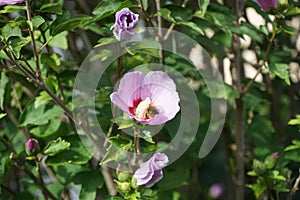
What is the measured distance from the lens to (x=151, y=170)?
1.13 m

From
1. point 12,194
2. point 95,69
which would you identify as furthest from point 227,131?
point 12,194

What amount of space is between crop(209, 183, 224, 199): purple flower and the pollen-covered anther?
1585 mm

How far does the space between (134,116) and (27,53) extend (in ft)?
1.86

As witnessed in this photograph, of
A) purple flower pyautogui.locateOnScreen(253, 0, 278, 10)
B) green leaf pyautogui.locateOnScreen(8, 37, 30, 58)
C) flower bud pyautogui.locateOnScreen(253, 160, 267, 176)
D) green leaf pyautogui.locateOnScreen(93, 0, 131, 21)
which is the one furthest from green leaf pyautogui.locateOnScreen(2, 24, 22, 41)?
flower bud pyautogui.locateOnScreen(253, 160, 267, 176)

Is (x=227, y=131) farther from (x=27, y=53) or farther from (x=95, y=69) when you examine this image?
(x=27, y=53)

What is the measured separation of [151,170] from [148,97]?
0.47 ft

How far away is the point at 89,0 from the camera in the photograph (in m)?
1.85

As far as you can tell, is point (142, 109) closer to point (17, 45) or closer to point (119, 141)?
point (119, 141)

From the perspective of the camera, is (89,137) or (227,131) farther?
(227,131)

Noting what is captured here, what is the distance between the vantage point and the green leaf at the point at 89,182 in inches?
57.0

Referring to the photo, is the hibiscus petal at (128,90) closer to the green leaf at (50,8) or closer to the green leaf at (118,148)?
the green leaf at (118,148)

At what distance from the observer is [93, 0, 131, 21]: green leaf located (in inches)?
48.8

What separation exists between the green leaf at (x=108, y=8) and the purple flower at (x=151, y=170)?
12.7 inches

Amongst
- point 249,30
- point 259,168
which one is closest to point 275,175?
point 259,168
